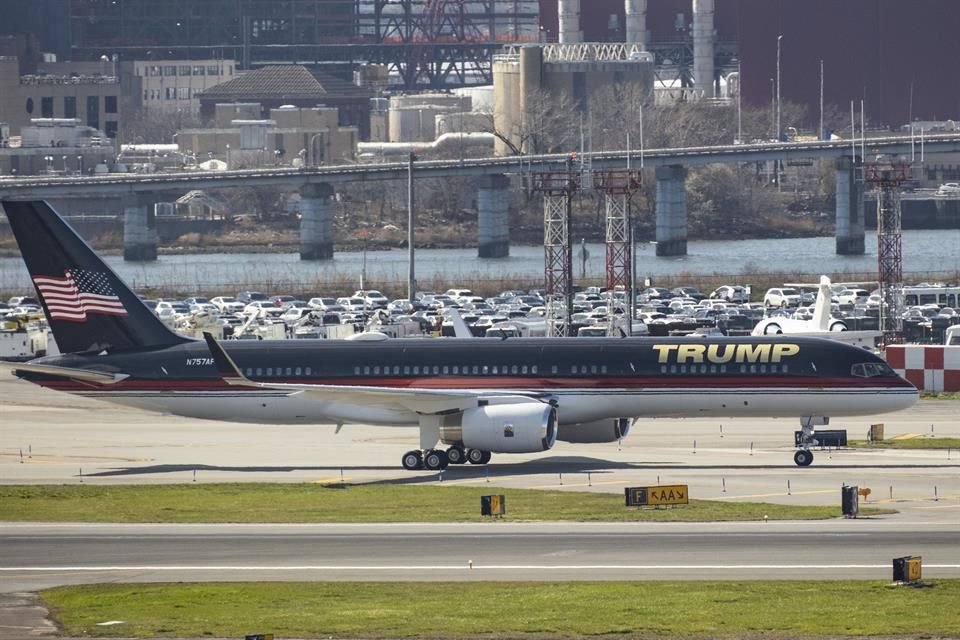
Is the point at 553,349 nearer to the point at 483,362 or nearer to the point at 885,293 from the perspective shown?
the point at 483,362

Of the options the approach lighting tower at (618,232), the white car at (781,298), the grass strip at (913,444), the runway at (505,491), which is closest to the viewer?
the runway at (505,491)

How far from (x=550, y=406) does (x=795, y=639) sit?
27.1 metres

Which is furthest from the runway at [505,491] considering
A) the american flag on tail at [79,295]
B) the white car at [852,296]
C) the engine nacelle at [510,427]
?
the white car at [852,296]

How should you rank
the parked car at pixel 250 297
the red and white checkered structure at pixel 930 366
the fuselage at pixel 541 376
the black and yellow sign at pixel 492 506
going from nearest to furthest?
the black and yellow sign at pixel 492 506 → the fuselage at pixel 541 376 → the red and white checkered structure at pixel 930 366 → the parked car at pixel 250 297

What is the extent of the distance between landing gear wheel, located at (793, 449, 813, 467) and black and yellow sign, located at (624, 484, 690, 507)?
32.2 feet

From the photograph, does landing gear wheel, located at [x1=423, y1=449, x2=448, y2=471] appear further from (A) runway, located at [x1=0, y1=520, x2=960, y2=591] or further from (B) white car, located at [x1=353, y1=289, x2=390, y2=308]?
(B) white car, located at [x1=353, y1=289, x2=390, y2=308]

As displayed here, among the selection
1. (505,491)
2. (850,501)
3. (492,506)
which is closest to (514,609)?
(492,506)

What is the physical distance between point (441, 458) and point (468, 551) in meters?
17.1

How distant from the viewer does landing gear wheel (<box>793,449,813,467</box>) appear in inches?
2509

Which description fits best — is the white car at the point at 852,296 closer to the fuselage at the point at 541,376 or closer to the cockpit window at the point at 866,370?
the fuselage at the point at 541,376

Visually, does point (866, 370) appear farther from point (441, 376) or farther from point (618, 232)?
point (618, 232)

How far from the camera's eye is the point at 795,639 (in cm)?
3741

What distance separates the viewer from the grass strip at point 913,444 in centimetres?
6944

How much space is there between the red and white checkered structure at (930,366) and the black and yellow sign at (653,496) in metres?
38.9
